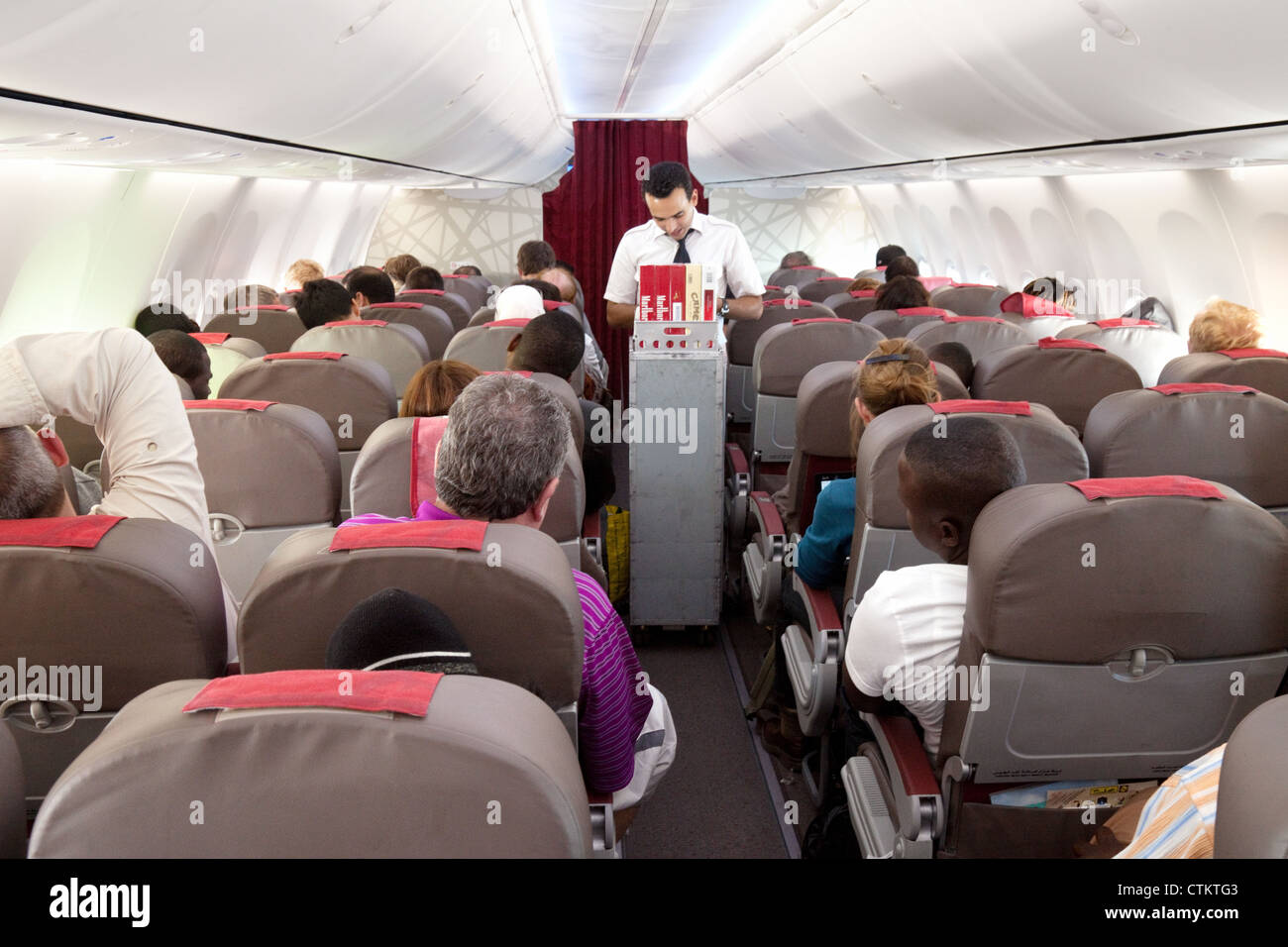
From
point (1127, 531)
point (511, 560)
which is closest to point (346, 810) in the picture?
point (511, 560)

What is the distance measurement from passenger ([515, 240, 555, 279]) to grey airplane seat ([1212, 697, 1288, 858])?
6.55m

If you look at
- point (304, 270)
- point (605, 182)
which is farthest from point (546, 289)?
point (605, 182)

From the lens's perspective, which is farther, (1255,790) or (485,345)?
(485,345)

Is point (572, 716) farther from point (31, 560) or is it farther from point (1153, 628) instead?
point (1153, 628)

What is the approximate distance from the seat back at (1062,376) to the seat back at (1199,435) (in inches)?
38.6

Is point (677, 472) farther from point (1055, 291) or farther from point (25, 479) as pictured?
point (1055, 291)

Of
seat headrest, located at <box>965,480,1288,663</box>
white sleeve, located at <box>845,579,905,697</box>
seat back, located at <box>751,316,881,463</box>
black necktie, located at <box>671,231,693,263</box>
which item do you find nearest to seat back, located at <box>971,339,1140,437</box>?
seat back, located at <box>751,316,881,463</box>

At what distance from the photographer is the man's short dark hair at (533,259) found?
7.25 m

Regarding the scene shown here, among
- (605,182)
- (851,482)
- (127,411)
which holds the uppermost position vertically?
(605,182)

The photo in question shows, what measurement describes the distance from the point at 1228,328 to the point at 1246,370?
769mm

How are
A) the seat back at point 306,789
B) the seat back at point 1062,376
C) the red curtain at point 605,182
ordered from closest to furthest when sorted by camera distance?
the seat back at point 306,789 → the seat back at point 1062,376 → the red curtain at point 605,182

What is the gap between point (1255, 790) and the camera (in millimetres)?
952

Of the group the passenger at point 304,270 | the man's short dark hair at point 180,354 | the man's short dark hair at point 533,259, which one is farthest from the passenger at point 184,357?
the passenger at point 304,270

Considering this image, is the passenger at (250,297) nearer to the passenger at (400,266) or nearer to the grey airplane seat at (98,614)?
the passenger at (400,266)
